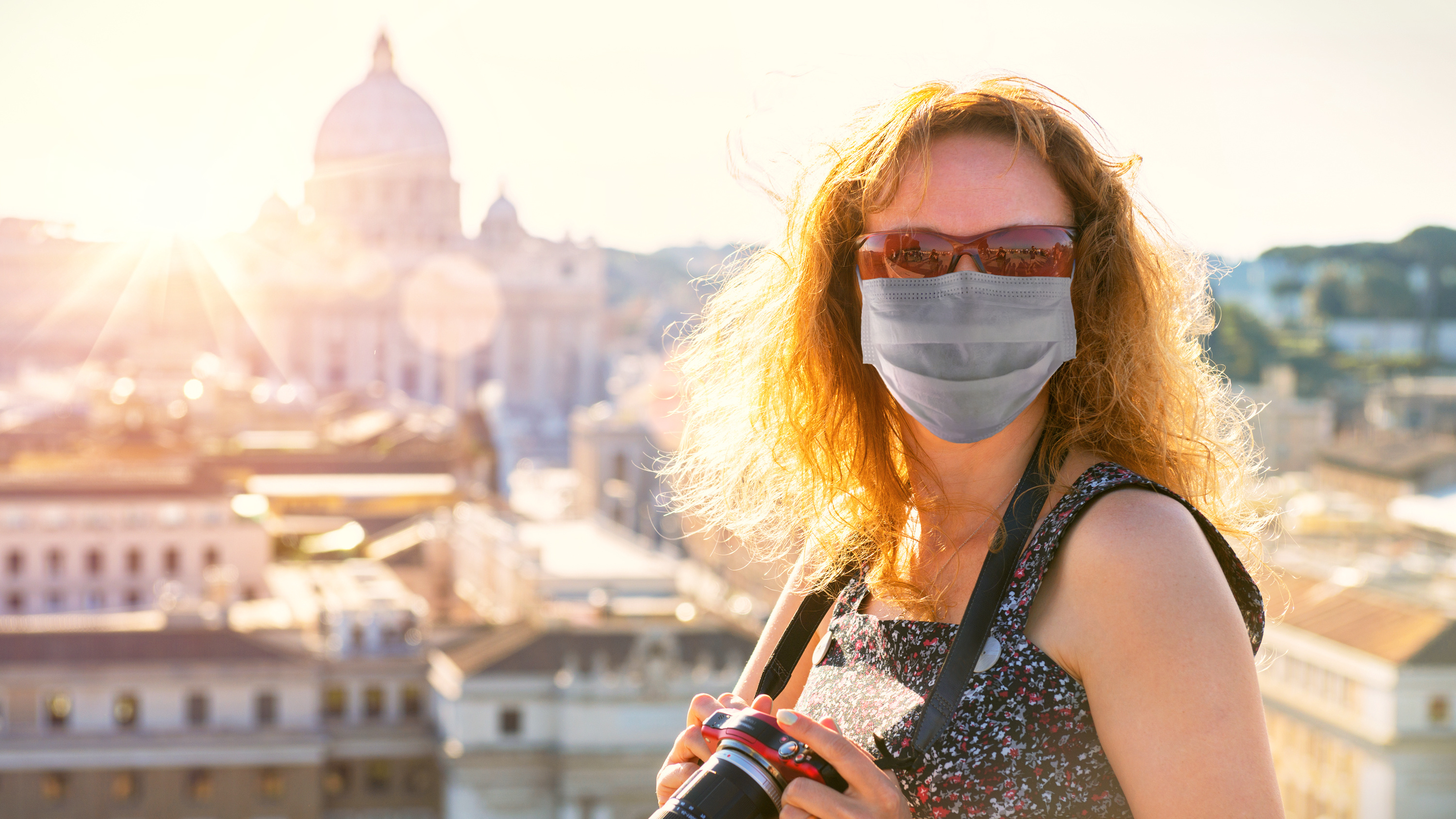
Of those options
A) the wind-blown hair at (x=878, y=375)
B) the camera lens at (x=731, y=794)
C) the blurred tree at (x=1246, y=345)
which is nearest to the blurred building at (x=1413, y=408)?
the blurred tree at (x=1246, y=345)

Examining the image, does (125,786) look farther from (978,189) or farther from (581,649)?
(978,189)

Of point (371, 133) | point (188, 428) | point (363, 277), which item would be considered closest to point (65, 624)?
point (188, 428)

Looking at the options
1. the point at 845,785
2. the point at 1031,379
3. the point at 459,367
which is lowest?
the point at 459,367

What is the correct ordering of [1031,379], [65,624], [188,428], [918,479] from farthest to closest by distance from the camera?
[188,428], [65,624], [918,479], [1031,379]

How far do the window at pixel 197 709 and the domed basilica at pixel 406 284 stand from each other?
4450 centimetres

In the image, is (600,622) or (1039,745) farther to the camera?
(600,622)

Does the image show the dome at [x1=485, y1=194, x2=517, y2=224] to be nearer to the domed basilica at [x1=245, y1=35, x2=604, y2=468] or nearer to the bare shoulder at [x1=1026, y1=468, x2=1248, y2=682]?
the domed basilica at [x1=245, y1=35, x2=604, y2=468]

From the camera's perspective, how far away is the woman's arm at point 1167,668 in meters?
1.13

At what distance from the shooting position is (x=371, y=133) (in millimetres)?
65000

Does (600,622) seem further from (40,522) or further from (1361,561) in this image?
(1361,561)

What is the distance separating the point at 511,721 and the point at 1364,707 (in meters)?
9.13

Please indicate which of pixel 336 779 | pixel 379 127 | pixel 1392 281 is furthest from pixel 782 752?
pixel 1392 281

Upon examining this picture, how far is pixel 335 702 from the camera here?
1709cm

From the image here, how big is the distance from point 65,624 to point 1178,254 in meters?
17.6
